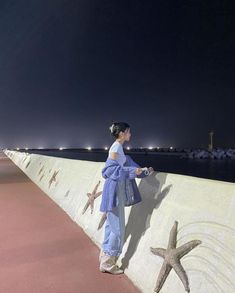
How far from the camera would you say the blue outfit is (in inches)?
175

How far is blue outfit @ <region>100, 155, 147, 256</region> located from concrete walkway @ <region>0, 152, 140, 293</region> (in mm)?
471

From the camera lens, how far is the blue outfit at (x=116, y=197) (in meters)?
4.45

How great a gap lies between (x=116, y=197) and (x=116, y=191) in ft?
0.25

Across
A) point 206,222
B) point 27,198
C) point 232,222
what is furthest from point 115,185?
point 27,198

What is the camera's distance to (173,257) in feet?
12.1

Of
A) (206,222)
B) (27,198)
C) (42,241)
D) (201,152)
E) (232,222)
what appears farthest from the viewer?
(201,152)

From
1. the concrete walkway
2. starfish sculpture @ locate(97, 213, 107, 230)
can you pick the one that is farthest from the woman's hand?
starfish sculpture @ locate(97, 213, 107, 230)

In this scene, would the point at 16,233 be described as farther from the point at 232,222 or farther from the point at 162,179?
the point at 232,222

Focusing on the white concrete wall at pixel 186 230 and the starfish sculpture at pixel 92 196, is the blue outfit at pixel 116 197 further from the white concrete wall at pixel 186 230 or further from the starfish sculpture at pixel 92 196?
the starfish sculpture at pixel 92 196

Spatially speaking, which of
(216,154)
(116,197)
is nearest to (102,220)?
(116,197)

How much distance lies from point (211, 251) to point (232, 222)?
37cm

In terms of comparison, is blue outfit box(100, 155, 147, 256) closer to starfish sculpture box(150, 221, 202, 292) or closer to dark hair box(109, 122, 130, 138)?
dark hair box(109, 122, 130, 138)

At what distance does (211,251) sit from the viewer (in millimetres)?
3314

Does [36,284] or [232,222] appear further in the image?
[36,284]
